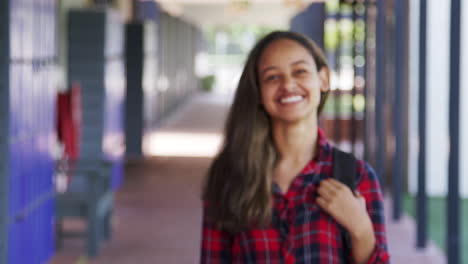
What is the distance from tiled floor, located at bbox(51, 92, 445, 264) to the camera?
698 cm

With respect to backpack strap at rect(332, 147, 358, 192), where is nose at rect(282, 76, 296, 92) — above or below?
above

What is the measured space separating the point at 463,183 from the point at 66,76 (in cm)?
487

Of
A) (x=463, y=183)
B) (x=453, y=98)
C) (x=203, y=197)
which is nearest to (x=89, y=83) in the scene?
(x=463, y=183)

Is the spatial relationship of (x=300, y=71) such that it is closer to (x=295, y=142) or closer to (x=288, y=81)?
(x=288, y=81)

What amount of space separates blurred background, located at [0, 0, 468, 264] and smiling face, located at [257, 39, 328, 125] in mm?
159

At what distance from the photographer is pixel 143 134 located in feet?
44.0

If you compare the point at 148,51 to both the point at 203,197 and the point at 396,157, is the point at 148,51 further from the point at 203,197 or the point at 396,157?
the point at 203,197

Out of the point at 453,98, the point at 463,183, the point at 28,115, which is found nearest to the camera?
the point at 453,98

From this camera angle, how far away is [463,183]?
10.6 meters

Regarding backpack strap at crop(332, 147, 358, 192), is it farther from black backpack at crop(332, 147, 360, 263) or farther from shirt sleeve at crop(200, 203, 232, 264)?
shirt sleeve at crop(200, 203, 232, 264)

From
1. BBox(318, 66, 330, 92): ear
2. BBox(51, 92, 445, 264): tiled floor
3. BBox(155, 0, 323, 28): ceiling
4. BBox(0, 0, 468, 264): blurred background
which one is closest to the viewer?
BBox(318, 66, 330, 92): ear

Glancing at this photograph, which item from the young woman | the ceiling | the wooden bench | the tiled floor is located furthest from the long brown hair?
the ceiling

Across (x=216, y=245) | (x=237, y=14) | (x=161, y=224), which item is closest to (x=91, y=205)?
(x=161, y=224)

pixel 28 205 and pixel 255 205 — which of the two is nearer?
pixel 255 205
